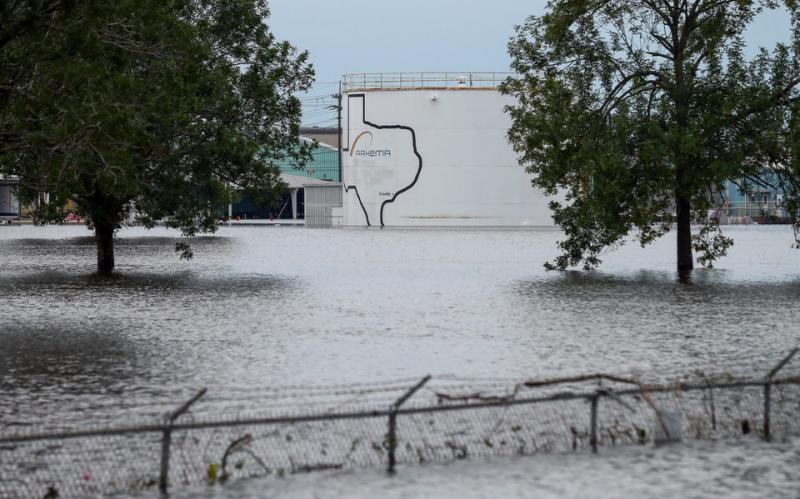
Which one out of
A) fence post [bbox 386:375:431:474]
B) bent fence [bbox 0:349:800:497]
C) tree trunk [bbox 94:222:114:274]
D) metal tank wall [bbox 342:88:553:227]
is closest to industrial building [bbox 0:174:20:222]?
metal tank wall [bbox 342:88:553:227]

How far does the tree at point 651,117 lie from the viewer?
36.2 meters

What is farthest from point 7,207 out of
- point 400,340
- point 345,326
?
point 400,340

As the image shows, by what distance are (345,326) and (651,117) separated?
54.5ft

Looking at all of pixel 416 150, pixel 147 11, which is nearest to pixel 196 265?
pixel 147 11

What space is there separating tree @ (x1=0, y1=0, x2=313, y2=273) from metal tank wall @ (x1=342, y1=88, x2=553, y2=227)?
163ft

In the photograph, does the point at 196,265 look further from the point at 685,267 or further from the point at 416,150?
the point at 416,150

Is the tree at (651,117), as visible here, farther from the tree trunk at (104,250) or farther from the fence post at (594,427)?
the fence post at (594,427)

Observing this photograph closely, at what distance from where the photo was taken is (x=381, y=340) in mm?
22516

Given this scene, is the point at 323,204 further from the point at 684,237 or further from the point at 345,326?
the point at 345,326

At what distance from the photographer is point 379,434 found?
503 inches

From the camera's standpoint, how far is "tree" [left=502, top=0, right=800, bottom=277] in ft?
119

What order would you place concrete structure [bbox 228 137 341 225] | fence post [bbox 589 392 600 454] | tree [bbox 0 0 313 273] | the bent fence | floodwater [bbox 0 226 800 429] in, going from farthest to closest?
1. concrete structure [bbox 228 137 341 225]
2. tree [bbox 0 0 313 273]
3. floodwater [bbox 0 226 800 429]
4. fence post [bbox 589 392 600 454]
5. the bent fence

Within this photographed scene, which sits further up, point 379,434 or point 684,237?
point 684,237

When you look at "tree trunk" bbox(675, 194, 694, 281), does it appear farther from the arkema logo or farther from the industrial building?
the industrial building
